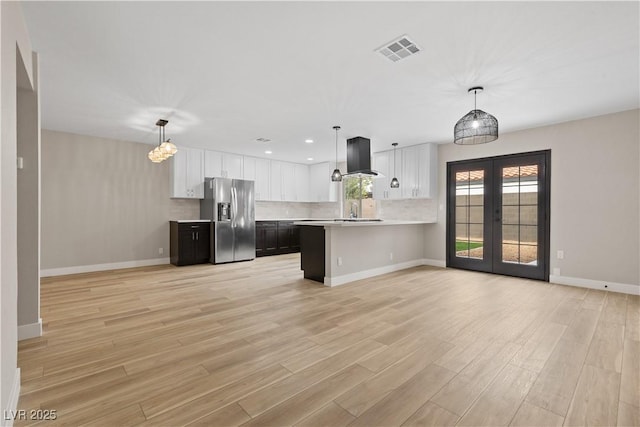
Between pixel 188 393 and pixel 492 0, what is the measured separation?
3301 millimetres

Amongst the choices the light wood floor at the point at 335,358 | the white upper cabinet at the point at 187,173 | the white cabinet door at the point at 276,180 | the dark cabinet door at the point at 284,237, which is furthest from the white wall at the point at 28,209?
the white cabinet door at the point at 276,180

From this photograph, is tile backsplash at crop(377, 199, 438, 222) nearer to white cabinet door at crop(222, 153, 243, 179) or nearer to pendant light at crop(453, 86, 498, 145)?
pendant light at crop(453, 86, 498, 145)

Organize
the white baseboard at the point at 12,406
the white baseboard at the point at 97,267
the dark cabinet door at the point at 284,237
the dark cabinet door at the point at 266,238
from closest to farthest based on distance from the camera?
the white baseboard at the point at 12,406 < the white baseboard at the point at 97,267 < the dark cabinet door at the point at 266,238 < the dark cabinet door at the point at 284,237

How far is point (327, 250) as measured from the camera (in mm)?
4789

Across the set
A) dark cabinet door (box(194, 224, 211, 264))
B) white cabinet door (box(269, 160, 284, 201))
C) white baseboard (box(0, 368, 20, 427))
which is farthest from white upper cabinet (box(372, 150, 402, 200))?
white baseboard (box(0, 368, 20, 427))

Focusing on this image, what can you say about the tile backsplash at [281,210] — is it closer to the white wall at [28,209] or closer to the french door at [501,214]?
the french door at [501,214]

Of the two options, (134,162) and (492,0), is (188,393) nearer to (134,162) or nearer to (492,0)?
(492,0)

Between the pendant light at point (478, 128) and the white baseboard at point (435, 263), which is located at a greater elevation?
the pendant light at point (478, 128)

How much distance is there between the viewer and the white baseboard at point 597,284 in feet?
14.2

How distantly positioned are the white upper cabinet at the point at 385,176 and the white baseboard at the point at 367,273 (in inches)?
58.7

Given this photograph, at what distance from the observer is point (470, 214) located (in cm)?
604

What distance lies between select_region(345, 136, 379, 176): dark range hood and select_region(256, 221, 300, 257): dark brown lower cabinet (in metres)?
2.95

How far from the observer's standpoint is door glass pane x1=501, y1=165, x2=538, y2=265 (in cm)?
526

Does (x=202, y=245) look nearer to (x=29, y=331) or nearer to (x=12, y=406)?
(x=29, y=331)
